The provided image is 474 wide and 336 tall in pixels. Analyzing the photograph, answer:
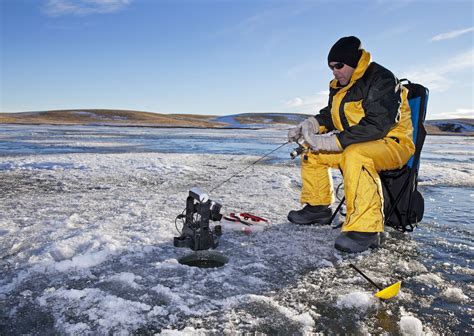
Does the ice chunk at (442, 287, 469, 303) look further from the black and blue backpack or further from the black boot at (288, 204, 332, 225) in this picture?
the black boot at (288, 204, 332, 225)

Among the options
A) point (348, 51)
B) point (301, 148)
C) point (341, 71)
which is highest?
point (348, 51)

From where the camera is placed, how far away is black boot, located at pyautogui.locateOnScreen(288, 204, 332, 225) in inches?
136

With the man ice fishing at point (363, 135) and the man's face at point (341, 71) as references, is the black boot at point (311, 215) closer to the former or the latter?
the man ice fishing at point (363, 135)

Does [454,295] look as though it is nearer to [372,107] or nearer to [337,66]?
[372,107]

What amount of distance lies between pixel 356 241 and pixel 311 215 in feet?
2.49

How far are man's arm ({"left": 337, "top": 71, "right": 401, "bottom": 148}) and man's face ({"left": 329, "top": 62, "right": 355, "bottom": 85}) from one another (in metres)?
0.24

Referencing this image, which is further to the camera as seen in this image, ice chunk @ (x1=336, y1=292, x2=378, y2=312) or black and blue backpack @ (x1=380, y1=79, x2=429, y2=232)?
black and blue backpack @ (x1=380, y1=79, x2=429, y2=232)

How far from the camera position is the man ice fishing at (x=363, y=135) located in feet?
9.07

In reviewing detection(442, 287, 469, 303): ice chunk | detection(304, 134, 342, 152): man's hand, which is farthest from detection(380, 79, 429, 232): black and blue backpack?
detection(442, 287, 469, 303): ice chunk

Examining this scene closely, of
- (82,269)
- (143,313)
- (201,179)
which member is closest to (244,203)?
(201,179)

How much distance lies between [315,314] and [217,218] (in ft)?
3.57

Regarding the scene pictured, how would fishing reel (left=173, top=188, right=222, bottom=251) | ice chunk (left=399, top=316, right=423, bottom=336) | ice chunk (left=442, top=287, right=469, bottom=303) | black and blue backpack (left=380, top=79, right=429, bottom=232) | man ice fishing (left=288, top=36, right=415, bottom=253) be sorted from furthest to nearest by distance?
Result: black and blue backpack (left=380, top=79, right=429, bottom=232), man ice fishing (left=288, top=36, right=415, bottom=253), fishing reel (left=173, top=188, right=222, bottom=251), ice chunk (left=442, top=287, right=469, bottom=303), ice chunk (left=399, top=316, right=423, bottom=336)

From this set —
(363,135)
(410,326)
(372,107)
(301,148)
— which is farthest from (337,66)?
(410,326)

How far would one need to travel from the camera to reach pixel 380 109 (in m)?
2.79
